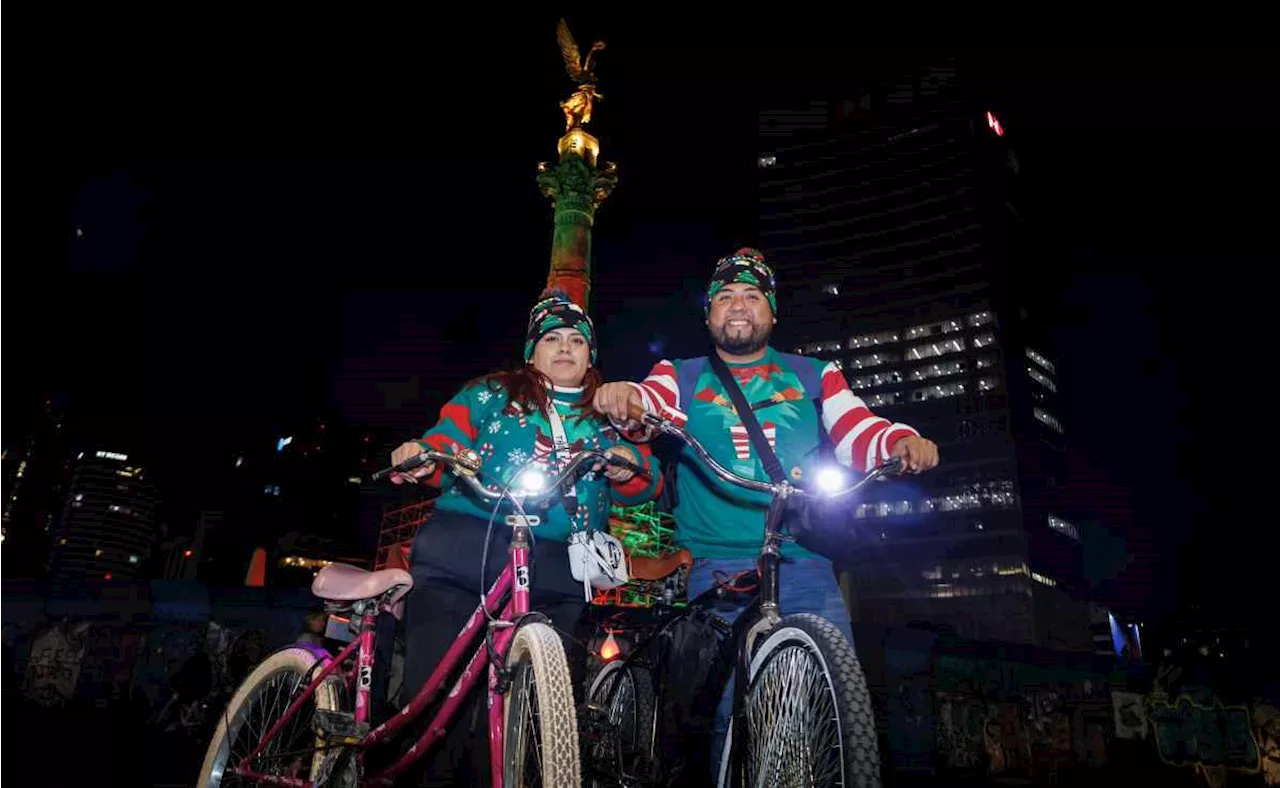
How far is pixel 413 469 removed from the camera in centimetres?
377

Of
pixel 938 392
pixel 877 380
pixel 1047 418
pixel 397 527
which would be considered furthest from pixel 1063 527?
pixel 397 527

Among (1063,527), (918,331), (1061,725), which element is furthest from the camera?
(918,331)

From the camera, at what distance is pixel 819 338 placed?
11619 cm

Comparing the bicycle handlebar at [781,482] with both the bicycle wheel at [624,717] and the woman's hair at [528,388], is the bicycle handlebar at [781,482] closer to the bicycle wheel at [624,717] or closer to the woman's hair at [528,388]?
the woman's hair at [528,388]

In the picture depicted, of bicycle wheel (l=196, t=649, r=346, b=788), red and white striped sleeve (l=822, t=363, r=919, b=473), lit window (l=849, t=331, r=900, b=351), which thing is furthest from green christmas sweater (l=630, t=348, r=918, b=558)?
lit window (l=849, t=331, r=900, b=351)

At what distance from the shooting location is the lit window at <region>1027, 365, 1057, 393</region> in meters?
110

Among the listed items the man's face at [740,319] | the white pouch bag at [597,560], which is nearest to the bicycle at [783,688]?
the white pouch bag at [597,560]

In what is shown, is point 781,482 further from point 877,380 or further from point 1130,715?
point 877,380

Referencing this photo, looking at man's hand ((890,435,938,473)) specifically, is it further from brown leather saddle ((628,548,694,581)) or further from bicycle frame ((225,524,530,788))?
bicycle frame ((225,524,530,788))

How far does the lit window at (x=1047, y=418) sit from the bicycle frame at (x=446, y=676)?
115021 mm

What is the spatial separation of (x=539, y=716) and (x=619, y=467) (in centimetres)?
117

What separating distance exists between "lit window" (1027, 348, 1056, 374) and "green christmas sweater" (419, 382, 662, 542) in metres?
117

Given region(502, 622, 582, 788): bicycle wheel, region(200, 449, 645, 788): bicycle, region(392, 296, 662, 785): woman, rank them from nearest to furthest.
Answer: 1. region(502, 622, 582, 788): bicycle wheel
2. region(200, 449, 645, 788): bicycle
3. region(392, 296, 662, 785): woman

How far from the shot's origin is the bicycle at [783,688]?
8.72 feet
